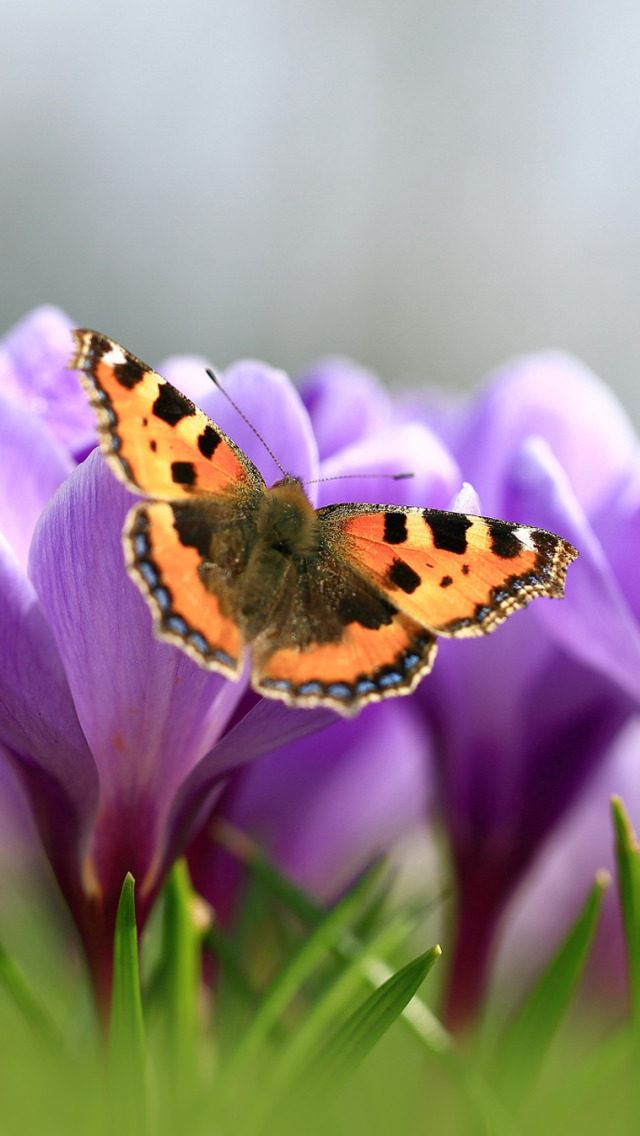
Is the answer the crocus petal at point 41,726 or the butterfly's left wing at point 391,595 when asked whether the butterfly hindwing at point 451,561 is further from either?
the crocus petal at point 41,726

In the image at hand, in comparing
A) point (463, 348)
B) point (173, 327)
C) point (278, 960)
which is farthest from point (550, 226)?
point (278, 960)

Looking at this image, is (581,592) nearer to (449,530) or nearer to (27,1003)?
(449,530)

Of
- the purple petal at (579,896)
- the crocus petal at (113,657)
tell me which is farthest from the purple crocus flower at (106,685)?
the purple petal at (579,896)

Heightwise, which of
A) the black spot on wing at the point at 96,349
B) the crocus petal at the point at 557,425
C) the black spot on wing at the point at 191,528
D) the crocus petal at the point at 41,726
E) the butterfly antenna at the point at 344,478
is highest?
the crocus petal at the point at 557,425

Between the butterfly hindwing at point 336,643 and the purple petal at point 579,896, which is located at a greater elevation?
the butterfly hindwing at point 336,643

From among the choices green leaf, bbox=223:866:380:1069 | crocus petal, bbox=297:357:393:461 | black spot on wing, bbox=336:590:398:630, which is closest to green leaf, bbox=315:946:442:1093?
green leaf, bbox=223:866:380:1069

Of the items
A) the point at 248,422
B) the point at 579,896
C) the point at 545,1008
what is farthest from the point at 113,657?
the point at 579,896

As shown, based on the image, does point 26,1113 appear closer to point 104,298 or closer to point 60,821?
point 60,821

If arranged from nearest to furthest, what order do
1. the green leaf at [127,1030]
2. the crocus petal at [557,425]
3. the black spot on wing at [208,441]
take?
the green leaf at [127,1030]
the black spot on wing at [208,441]
the crocus petal at [557,425]
